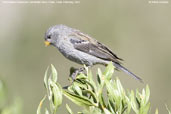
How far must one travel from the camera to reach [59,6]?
830cm

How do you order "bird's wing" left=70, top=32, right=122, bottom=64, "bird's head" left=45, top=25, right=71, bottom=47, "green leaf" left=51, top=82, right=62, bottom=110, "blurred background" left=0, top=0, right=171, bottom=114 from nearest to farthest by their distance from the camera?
"green leaf" left=51, top=82, right=62, bottom=110
"bird's wing" left=70, top=32, right=122, bottom=64
"bird's head" left=45, top=25, right=71, bottom=47
"blurred background" left=0, top=0, right=171, bottom=114

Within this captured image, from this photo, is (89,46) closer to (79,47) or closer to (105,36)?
(79,47)

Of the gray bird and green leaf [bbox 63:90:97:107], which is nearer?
green leaf [bbox 63:90:97:107]

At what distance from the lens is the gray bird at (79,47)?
222 inches

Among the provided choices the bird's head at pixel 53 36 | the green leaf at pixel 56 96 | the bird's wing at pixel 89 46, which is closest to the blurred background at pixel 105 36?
the bird's head at pixel 53 36

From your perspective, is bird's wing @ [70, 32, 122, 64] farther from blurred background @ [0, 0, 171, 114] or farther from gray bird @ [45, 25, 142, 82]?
blurred background @ [0, 0, 171, 114]

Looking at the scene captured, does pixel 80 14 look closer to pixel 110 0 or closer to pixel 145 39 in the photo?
pixel 110 0

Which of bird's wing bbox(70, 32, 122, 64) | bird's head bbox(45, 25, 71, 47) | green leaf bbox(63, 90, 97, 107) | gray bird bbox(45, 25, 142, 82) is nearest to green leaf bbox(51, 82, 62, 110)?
green leaf bbox(63, 90, 97, 107)

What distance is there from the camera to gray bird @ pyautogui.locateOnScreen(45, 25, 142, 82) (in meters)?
5.63

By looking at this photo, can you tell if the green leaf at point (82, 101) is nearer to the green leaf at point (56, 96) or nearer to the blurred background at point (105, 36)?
the green leaf at point (56, 96)

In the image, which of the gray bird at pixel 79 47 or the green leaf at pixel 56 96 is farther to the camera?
the gray bird at pixel 79 47

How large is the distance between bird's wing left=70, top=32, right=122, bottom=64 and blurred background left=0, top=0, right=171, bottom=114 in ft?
4.59

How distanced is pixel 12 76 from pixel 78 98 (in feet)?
17.6

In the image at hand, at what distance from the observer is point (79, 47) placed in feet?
19.0
